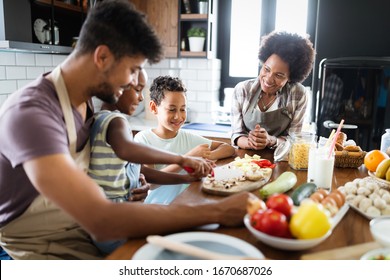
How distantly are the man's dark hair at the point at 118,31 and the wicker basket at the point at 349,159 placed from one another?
0.94 meters

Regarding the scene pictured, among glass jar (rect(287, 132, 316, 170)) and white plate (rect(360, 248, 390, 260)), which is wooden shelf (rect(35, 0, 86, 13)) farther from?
white plate (rect(360, 248, 390, 260))

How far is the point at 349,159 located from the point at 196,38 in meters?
2.13

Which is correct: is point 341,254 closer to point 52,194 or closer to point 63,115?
point 52,194

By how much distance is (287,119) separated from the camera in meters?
2.16

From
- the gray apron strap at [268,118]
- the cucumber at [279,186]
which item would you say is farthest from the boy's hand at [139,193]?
the gray apron strap at [268,118]

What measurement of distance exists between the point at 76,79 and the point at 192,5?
258cm

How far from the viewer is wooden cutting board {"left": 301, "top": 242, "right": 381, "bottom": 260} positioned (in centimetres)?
78

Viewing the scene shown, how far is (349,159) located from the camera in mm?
1544

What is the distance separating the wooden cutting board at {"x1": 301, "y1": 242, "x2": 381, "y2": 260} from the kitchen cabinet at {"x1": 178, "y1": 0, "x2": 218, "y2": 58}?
2719 millimetres

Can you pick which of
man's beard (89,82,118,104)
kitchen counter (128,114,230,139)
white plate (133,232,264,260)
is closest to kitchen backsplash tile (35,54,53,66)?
kitchen counter (128,114,230,139)

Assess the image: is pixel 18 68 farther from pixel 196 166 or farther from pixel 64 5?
pixel 196 166

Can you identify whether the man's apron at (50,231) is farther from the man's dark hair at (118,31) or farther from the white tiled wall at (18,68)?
the white tiled wall at (18,68)

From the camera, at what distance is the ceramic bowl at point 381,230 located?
82 centimetres
